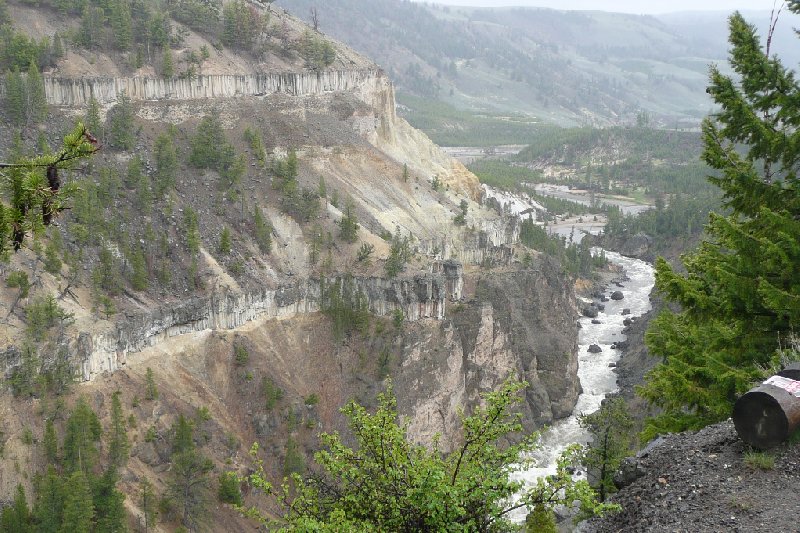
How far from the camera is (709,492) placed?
52.3 feet

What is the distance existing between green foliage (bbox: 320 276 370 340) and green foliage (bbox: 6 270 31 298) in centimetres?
2122

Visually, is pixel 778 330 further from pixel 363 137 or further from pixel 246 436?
pixel 363 137

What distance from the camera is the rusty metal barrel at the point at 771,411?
1603cm

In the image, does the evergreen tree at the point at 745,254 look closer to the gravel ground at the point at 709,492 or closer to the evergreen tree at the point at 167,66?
the gravel ground at the point at 709,492

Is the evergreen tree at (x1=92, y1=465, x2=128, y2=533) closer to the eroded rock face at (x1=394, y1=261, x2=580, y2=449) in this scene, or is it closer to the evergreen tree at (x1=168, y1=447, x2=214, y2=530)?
the evergreen tree at (x1=168, y1=447, x2=214, y2=530)

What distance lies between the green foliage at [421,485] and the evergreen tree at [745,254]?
625 cm

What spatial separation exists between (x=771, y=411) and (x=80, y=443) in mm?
35519

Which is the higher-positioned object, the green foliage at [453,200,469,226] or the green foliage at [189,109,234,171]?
the green foliage at [189,109,234,171]

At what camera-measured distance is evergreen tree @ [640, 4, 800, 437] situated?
1866cm

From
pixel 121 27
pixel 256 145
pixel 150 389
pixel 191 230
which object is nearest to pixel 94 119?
pixel 191 230

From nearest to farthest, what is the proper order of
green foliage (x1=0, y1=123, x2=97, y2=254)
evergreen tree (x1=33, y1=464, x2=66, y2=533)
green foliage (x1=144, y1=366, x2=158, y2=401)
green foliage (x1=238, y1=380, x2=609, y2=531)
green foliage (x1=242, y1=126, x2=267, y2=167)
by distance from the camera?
1. green foliage (x1=0, y1=123, x2=97, y2=254)
2. green foliage (x1=238, y1=380, x2=609, y2=531)
3. evergreen tree (x1=33, y1=464, x2=66, y2=533)
4. green foliage (x1=144, y1=366, x2=158, y2=401)
5. green foliage (x1=242, y1=126, x2=267, y2=167)

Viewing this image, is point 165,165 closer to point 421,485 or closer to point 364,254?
point 364,254

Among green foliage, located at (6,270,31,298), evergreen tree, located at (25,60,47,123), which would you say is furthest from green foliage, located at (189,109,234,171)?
green foliage, located at (6,270,31,298)

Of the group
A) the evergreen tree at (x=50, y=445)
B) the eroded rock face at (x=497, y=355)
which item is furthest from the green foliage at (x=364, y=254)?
the evergreen tree at (x=50, y=445)
